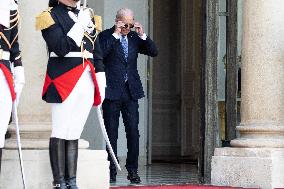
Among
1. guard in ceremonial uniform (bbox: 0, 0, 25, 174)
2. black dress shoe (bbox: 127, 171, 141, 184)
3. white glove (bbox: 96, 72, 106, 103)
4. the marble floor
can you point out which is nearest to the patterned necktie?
black dress shoe (bbox: 127, 171, 141, 184)

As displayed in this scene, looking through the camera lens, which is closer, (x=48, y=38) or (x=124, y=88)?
(x=48, y=38)

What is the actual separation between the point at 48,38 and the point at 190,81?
29.0ft

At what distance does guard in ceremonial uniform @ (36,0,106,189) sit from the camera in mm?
6465

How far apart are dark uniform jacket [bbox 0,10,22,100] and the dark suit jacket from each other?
2845 mm

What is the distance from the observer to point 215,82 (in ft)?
31.5

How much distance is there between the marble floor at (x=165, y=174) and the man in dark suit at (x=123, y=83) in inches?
17.3

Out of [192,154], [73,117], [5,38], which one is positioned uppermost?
[5,38]

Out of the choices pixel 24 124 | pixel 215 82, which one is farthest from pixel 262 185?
pixel 24 124

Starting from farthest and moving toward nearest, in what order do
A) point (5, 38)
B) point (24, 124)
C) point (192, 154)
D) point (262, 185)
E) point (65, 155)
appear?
point (192, 154) < point (262, 185) < point (24, 124) < point (65, 155) < point (5, 38)

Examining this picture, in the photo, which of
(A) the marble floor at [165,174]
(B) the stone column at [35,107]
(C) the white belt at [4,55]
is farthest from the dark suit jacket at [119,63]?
(C) the white belt at [4,55]

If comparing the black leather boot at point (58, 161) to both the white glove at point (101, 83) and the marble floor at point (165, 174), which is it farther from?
the marble floor at point (165, 174)

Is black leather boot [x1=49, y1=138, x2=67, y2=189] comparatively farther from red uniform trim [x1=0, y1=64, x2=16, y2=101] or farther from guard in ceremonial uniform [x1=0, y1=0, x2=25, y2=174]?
red uniform trim [x1=0, y1=64, x2=16, y2=101]

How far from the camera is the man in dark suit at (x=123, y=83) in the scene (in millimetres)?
9117

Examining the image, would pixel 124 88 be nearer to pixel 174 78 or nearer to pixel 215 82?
pixel 215 82
